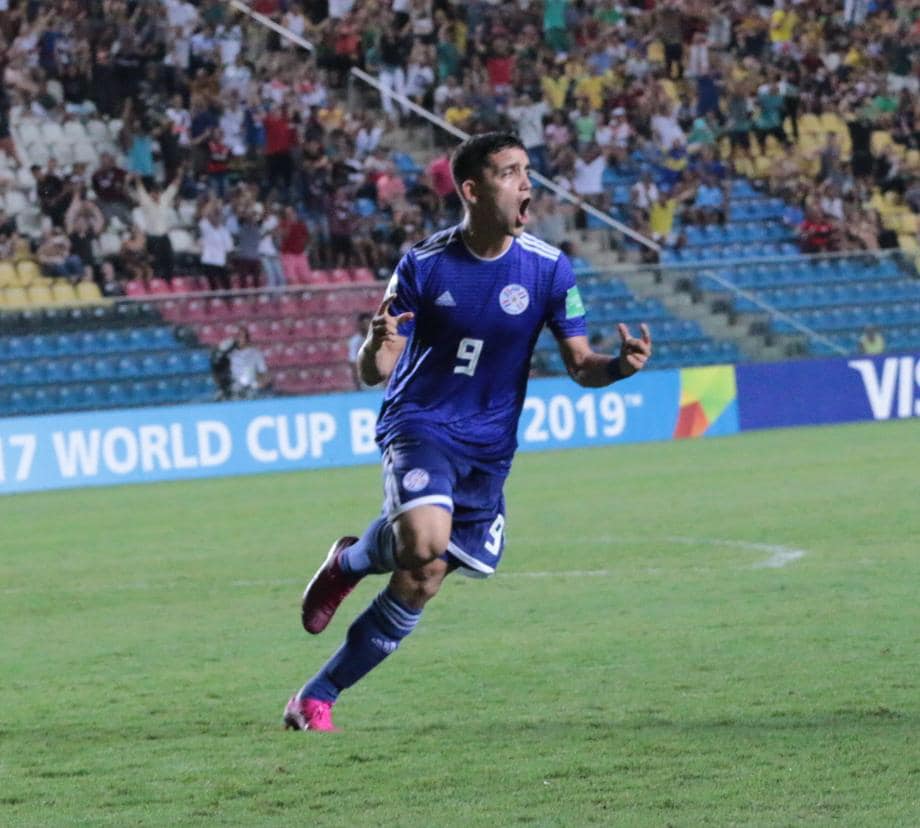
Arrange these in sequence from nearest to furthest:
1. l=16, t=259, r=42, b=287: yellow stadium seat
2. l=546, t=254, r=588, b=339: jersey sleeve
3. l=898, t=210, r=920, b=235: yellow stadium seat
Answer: l=546, t=254, r=588, b=339: jersey sleeve
l=16, t=259, r=42, b=287: yellow stadium seat
l=898, t=210, r=920, b=235: yellow stadium seat

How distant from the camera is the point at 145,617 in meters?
9.47

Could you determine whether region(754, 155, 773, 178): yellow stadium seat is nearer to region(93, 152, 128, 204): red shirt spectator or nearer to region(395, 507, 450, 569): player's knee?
region(93, 152, 128, 204): red shirt spectator

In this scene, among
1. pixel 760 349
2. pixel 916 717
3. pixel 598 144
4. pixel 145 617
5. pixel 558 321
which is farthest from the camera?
pixel 598 144

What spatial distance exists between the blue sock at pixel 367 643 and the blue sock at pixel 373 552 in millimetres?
111

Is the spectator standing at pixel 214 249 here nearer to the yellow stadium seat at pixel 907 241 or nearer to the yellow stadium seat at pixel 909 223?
the yellow stadium seat at pixel 907 241

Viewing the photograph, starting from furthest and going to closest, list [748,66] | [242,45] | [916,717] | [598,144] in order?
1. [748,66]
2. [598,144]
3. [242,45]
4. [916,717]

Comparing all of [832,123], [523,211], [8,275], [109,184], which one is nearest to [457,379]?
[523,211]

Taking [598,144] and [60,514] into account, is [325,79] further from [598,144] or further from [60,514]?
[60,514]

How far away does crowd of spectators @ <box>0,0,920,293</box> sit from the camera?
21375 mm

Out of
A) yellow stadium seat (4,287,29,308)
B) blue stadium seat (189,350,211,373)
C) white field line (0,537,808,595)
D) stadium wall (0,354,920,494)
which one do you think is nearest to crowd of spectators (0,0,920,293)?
yellow stadium seat (4,287,29,308)

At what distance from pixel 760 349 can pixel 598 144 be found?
17.0ft

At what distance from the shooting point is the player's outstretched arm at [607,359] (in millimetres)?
6000

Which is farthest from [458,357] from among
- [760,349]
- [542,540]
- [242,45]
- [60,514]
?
[242,45]

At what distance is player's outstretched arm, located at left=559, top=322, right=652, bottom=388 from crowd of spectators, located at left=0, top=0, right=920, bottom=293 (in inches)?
560
